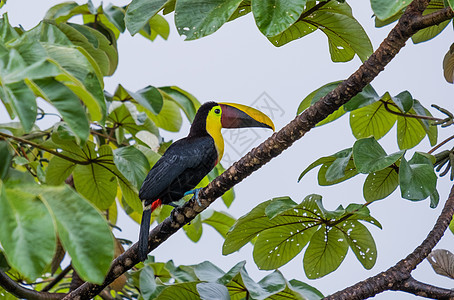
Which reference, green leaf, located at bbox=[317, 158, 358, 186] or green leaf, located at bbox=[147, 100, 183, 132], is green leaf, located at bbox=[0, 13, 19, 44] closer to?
green leaf, located at bbox=[317, 158, 358, 186]

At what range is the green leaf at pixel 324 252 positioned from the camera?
127 cm

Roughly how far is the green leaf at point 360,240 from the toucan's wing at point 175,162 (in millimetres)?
444

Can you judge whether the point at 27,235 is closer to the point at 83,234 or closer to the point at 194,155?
the point at 83,234

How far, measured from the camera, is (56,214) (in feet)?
2.00

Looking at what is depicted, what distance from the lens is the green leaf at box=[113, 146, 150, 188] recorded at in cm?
129

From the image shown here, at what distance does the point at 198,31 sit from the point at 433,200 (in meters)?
0.61

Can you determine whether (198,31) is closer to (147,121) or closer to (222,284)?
(222,284)

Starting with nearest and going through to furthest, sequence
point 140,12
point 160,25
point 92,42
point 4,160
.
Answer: point 4,160 < point 140,12 < point 92,42 < point 160,25

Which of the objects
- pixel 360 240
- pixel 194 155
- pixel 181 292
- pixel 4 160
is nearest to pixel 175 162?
pixel 194 155

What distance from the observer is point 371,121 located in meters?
1.39

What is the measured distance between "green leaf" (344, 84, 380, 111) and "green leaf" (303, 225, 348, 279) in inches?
10.9

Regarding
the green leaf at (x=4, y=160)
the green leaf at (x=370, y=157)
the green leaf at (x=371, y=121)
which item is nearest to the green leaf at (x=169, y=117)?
the green leaf at (x=371, y=121)

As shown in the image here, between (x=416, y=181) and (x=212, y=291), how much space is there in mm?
441

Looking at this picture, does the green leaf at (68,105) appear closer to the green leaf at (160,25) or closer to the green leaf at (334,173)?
the green leaf at (334,173)
